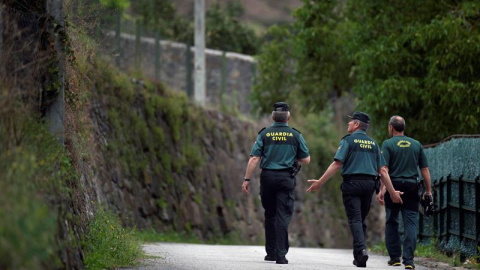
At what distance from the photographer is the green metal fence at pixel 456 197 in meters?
14.4

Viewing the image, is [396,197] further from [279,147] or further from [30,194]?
[30,194]

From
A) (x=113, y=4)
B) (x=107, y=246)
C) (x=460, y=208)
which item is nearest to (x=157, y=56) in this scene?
(x=113, y=4)

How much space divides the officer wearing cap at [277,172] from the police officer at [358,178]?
0.46m

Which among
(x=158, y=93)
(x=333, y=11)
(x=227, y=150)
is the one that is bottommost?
(x=227, y=150)

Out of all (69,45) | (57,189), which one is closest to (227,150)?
(69,45)

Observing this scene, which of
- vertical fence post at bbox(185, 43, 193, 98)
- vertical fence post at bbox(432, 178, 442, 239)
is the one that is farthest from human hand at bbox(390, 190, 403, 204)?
vertical fence post at bbox(185, 43, 193, 98)

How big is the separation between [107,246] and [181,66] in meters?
19.2

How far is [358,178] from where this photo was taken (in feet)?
45.3

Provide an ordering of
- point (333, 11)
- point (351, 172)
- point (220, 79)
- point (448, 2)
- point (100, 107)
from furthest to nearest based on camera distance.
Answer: point (220, 79)
point (333, 11)
point (448, 2)
point (100, 107)
point (351, 172)

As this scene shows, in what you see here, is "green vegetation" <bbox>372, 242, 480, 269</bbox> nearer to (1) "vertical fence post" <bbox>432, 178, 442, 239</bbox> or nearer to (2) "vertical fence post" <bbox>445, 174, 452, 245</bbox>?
(1) "vertical fence post" <bbox>432, 178, 442, 239</bbox>

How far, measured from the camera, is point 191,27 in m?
43.8

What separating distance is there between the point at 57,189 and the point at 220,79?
26046mm

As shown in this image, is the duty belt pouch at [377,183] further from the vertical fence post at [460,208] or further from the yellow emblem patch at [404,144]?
the vertical fence post at [460,208]

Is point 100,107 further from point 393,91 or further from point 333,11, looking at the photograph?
point 333,11
